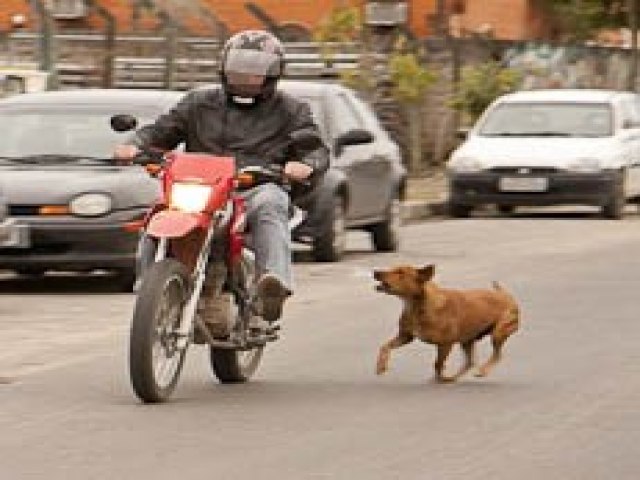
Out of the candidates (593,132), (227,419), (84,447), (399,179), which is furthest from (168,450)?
(593,132)

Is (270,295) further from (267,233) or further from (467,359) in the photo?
(467,359)

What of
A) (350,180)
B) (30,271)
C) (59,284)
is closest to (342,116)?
(350,180)

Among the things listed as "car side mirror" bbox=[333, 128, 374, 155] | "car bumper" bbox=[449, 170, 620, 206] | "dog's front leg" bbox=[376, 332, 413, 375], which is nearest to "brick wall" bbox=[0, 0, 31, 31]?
"car bumper" bbox=[449, 170, 620, 206]

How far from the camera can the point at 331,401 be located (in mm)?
10625

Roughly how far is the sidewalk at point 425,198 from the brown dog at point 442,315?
14832 millimetres

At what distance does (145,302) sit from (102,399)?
2.53 ft

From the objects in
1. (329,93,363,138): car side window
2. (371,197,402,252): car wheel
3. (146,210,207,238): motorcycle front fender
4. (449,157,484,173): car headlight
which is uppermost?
(146,210,207,238): motorcycle front fender

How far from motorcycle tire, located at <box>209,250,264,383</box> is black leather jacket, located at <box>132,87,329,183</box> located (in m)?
0.49

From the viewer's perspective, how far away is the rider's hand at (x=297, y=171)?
10688 mm

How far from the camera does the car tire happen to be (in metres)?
26.9

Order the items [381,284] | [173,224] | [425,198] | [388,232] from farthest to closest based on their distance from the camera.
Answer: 1. [425,198]
2. [388,232]
3. [381,284]
4. [173,224]

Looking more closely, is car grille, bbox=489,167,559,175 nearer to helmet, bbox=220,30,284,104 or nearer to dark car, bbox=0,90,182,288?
dark car, bbox=0,90,182,288

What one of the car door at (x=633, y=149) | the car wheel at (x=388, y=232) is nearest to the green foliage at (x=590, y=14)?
the car door at (x=633, y=149)

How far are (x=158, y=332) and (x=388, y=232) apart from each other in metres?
11.1
